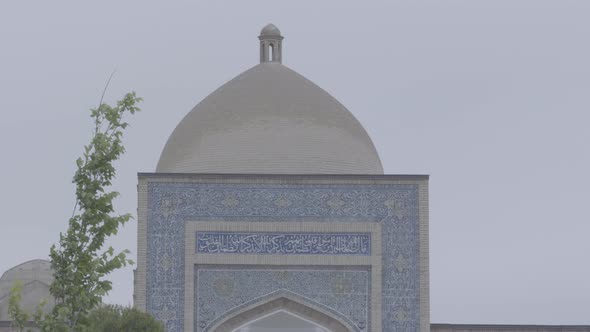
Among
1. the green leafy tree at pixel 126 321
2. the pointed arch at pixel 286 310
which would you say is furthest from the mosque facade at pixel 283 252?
the green leafy tree at pixel 126 321

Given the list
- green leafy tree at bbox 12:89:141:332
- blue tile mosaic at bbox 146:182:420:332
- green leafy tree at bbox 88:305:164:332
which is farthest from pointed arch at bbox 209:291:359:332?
green leafy tree at bbox 12:89:141:332

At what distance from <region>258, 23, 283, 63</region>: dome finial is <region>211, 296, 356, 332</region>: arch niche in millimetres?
4550

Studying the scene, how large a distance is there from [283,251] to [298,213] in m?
0.49

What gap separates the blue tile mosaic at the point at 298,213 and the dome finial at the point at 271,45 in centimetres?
352

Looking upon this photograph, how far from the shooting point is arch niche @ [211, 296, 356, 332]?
18.0 meters

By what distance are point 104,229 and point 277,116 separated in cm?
1063

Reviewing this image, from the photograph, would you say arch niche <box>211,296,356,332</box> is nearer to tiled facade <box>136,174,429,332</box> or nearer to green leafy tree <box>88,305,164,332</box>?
tiled facade <box>136,174,429,332</box>

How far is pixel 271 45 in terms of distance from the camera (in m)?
21.5

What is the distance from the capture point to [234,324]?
1802cm

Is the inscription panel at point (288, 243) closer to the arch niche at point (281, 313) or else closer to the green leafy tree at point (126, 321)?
the arch niche at point (281, 313)

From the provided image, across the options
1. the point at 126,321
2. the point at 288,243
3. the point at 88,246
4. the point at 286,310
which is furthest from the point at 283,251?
the point at 88,246

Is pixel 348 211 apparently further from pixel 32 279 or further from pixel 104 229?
pixel 104 229

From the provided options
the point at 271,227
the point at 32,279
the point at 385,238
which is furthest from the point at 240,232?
the point at 32,279

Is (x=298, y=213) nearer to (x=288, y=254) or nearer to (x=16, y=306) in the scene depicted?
(x=288, y=254)
